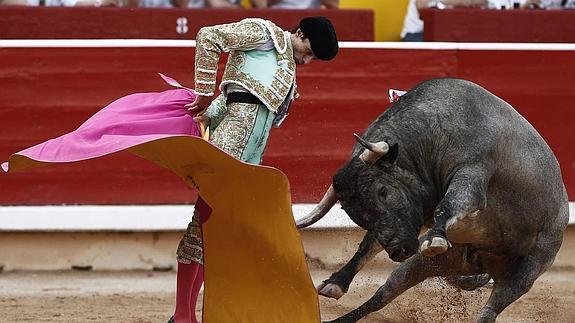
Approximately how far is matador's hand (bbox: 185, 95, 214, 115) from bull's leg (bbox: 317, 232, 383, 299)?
81 centimetres

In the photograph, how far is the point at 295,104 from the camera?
6711 mm

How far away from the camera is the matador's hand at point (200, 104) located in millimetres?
4488

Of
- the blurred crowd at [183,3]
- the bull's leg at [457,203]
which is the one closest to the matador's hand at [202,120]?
the bull's leg at [457,203]

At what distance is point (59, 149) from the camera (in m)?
4.32

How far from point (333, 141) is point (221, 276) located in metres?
2.47

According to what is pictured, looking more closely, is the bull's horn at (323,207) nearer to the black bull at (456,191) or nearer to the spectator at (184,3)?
the black bull at (456,191)

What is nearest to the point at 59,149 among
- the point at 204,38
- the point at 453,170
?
the point at 204,38

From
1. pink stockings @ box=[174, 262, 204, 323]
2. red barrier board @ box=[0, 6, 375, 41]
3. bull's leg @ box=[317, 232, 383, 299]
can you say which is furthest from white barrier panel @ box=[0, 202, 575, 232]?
pink stockings @ box=[174, 262, 204, 323]

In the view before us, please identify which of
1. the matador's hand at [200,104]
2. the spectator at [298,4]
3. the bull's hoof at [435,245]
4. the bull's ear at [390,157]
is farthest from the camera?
the spectator at [298,4]

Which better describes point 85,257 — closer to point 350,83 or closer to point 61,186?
point 61,186

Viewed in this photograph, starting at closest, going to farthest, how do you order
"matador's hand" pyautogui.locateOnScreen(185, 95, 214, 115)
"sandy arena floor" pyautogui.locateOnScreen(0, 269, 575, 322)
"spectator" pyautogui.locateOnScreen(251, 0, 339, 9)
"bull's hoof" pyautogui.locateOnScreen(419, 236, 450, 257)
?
"bull's hoof" pyautogui.locateOnScreen(419, 236, 450, 257), "matador's hand" pyautogui.locateOnScreen(185, 95, 214, 115), "sandy arena floor" pyautogui.locateOnScreen(0, 269, 575, 322), "spectator" pyautogui.locateOnScreen(251, 0, 339, 9)

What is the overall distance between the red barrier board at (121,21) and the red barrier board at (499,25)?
0.52m

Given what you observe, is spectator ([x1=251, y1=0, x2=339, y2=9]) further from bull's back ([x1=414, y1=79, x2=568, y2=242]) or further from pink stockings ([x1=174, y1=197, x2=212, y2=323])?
pink stockings ([x1=174, y1=197, x2=212, y2=323])

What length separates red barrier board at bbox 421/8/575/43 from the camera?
6.80 metres
